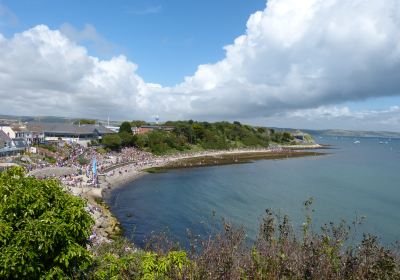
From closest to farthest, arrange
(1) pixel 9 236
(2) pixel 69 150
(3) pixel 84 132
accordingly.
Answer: (1) pixel 9 236 → (2) pixel 69 150 → (3) pixel 84 132

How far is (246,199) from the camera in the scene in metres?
52.8

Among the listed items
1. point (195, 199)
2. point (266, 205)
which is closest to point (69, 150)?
point (195, 199)

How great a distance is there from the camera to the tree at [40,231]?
8070 mm

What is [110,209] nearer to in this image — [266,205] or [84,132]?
[266,205]

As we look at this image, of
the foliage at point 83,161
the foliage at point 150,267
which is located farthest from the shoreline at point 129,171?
the foliage at point 150,267

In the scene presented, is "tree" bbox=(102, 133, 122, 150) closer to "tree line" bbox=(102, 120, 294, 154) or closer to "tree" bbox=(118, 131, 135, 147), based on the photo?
"tree line" bbox=(102, 120, 294, 154)

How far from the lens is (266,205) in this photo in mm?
48688

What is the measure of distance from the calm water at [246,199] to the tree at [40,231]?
2059 centimetres

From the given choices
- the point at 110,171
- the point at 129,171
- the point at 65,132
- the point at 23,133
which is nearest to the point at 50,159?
the point at 110,171

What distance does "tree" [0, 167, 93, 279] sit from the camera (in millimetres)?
8070

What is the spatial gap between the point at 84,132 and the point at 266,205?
63.5 m

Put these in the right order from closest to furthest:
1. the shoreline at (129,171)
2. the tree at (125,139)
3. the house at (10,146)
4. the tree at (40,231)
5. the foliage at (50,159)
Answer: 1. the tree at (40,231)
2. the shoreline at (129,171)
3. the house at (10,146)
4. the foliage at (50,159)
5. the tree at (125,139)

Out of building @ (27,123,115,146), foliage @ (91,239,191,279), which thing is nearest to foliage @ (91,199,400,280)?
foliage @ (91,239,191,279)

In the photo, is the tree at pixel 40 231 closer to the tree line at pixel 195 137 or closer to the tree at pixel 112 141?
the tree at pixel 112 141
